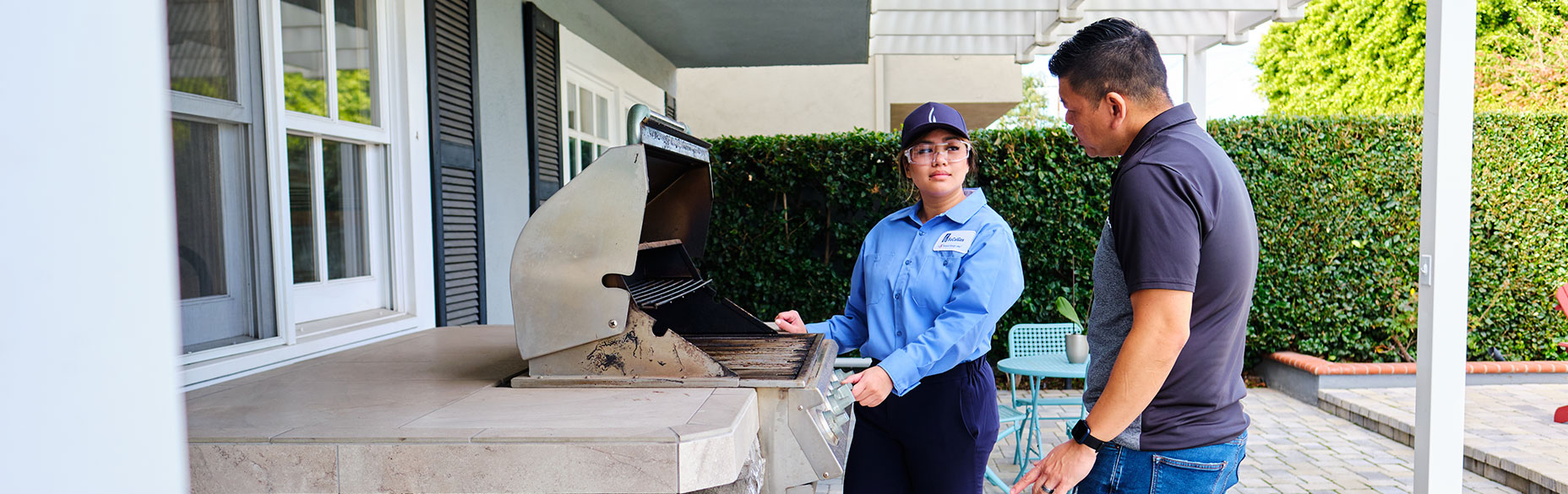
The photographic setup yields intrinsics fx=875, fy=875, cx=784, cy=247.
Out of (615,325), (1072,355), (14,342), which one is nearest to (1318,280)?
(1072,355)

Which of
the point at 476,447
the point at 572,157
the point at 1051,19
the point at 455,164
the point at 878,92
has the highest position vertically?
the point at 878,92

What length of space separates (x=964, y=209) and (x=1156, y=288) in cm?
105

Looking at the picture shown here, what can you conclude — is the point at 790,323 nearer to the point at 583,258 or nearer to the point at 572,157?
the point at 583,258

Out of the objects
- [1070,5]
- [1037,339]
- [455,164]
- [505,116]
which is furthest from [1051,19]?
[455,164]

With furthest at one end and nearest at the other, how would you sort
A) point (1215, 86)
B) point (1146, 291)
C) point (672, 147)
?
point (1215, 86), point (672, 147), point (1146, 291)

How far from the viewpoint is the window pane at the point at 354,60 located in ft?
9.38

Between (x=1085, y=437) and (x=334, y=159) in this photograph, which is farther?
(x=334, y=159)

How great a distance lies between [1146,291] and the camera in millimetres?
1530

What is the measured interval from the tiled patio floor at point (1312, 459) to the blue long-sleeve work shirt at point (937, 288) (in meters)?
2.25

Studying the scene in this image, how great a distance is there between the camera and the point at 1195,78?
690 cm

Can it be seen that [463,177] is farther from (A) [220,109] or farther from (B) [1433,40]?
(B) [1433,40]

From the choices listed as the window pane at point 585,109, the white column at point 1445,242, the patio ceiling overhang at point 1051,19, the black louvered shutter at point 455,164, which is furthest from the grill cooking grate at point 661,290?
the patio ceiling overhang at point 1051,19

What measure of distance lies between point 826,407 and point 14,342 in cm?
163

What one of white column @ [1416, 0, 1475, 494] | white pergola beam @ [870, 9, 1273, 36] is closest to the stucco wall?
white pergola beam @ [870, 9, 1273, 36]
